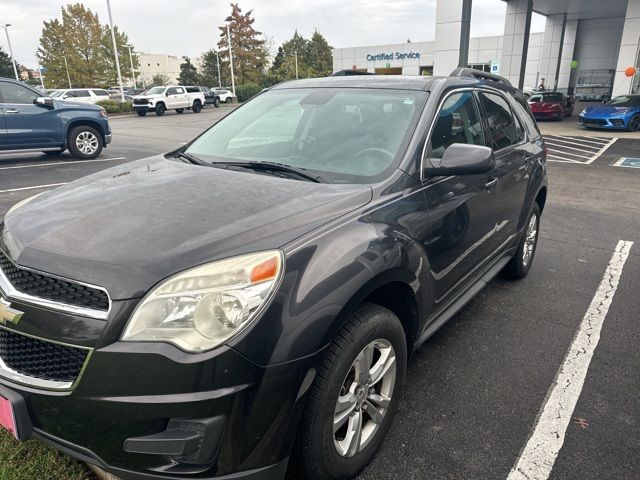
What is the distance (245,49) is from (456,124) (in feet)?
240

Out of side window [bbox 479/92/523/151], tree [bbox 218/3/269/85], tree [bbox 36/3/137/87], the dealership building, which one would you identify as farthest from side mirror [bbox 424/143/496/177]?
tree [bbox 218/3/269/85]

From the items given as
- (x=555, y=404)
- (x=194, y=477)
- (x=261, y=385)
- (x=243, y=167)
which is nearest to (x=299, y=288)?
(x=261, y=385)

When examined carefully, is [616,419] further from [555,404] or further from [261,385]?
[261,385]

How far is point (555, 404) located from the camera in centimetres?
273

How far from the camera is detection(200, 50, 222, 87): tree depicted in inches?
3103

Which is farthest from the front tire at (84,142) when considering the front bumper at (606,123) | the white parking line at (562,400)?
the front bumper at (606,123)

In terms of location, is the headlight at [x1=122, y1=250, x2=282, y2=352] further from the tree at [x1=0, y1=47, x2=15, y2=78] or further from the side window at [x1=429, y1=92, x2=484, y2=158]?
the tree at [x1=0, y1=47, x2=15, y2=78]

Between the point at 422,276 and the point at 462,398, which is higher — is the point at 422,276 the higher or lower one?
the higher one

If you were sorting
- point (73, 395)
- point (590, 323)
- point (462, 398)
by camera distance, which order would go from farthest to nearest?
1. point (590, 323)
2. point (462, 398)
3. point (73, 395)

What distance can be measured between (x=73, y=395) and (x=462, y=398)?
2055mm

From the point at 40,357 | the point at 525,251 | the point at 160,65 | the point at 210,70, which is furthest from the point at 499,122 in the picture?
the point at 160,65

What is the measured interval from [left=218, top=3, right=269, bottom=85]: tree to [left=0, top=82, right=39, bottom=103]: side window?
61375 mm

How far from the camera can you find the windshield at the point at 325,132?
263cm

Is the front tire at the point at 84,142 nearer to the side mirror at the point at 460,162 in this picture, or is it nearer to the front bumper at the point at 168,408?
the side mirror at the point at 460,162
